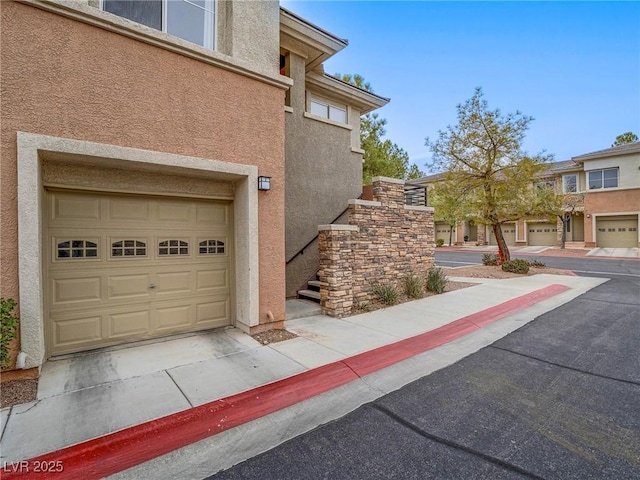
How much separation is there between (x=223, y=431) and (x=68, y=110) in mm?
4408

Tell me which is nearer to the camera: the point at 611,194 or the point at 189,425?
the point at 189,425

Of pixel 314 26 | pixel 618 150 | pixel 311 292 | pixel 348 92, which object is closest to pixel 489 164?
pixel 348 92

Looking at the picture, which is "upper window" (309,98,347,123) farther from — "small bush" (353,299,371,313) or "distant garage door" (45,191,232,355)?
"small bush" (353,299,371,313)

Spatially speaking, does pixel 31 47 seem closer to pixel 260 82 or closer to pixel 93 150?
pixel 93 150

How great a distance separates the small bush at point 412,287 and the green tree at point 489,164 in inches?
312

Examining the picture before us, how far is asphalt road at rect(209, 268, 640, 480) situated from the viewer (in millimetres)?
2555

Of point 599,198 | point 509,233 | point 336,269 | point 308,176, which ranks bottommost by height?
point 336,269

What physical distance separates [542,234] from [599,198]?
6.05m

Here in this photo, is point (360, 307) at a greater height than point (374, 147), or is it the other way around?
point (374, 147)

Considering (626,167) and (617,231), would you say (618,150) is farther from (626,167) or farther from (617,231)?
(617,231)

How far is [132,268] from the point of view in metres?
5.03

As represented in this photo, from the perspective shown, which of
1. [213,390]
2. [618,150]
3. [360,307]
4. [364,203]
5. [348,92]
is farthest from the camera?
[618,150]

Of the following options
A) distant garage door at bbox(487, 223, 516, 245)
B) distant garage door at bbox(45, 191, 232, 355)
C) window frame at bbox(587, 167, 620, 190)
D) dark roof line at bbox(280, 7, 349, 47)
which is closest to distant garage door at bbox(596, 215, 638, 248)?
window frame at bbox(587, 167, 620, 190)

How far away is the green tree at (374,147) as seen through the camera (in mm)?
17234
